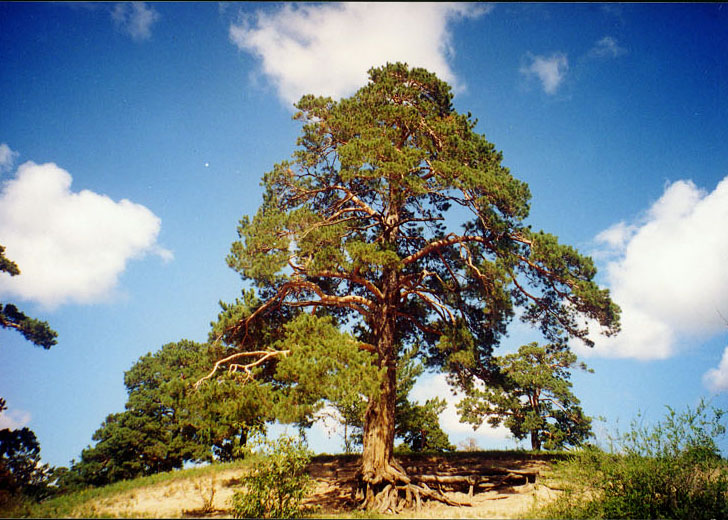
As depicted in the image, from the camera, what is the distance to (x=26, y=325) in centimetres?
1759

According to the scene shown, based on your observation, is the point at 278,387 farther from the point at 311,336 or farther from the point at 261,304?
the point at 261,304

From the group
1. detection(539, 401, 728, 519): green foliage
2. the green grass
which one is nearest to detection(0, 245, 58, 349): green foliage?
the green grass

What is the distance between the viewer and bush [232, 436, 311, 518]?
341 inches

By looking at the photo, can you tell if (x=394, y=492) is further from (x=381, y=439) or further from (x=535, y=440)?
(x=535, y=440)

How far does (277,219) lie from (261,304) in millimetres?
3280

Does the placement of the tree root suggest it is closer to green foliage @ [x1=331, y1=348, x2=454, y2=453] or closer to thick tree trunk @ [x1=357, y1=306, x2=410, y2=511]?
thick tree trunk @ [x1=357, y1=306, x2=410, y2=511]

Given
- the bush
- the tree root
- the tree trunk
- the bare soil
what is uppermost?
the bush

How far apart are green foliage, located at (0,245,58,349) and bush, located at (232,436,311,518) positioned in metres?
15.9

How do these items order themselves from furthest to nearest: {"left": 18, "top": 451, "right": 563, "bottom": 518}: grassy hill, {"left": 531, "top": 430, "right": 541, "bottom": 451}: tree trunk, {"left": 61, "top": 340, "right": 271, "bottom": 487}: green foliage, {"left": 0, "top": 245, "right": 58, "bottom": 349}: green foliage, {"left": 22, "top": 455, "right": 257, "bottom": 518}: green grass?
{"left": 531, "top": 430, "right": 541, "bottom": 451}: tree trunk, {"left": 61, "top": 340, "right": 271, "bottom": 487}: green foliage, {"left": 0, "top": 245, "right": 58, "bottom": 349}: green foliage, {"left": 18, "top": 451, "right": 563, "bottom": 518}: grassy hill, {"left": 22, "top": 455, "right": 257, "bottom": 518}: green grass

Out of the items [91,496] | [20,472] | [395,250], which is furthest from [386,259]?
[20,472]

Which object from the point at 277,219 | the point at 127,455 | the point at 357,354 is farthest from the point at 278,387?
the point at 127,455

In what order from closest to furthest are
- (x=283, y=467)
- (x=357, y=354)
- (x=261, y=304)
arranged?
(x=283, y=467)
(x=357, y=354)
(x=261, y=304)

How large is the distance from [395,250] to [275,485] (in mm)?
8196

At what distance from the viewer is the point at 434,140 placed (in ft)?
44.2
